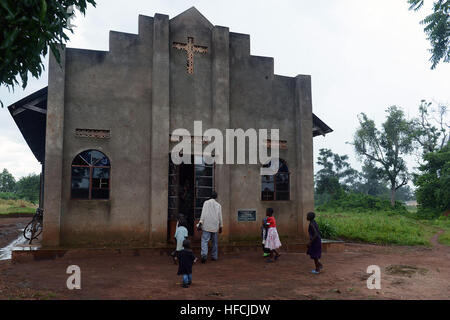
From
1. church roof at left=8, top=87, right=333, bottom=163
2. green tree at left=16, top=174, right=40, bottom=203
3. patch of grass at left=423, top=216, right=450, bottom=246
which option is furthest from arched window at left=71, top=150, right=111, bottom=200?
green tree at left=16, top=174, right=40, bottom=203

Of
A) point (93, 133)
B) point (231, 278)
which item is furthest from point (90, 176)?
point (231, 278)

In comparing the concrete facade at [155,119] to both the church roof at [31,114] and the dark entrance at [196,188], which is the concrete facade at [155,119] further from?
the church roof at [31,114]

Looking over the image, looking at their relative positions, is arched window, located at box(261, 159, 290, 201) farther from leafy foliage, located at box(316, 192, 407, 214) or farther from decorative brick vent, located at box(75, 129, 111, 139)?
leafy foliage, located at box(316, 192, 407, 214)

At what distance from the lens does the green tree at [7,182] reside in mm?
63406

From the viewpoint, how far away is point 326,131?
44.0ft

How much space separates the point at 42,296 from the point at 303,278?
506 cm

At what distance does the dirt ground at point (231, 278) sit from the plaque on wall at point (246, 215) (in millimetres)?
1346

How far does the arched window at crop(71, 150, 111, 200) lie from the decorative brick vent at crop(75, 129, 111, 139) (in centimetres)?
44

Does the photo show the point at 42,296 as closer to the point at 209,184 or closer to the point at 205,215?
the point at 205,215

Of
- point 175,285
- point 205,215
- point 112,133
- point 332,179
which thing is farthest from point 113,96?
point 332,179

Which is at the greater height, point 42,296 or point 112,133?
point 112,133

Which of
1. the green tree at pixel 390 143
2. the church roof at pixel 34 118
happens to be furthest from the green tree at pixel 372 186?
the church roof at pixel 34 118

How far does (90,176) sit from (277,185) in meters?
6.03
